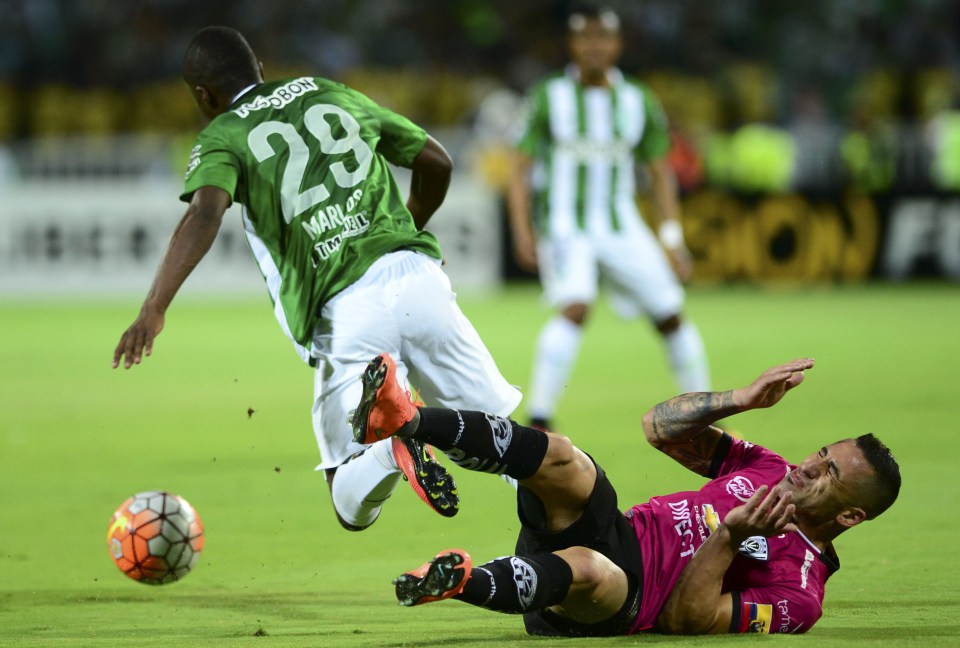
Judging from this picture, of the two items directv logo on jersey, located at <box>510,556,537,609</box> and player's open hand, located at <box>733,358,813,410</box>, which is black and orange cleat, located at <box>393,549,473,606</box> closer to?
directv logo on jersey, located at <box>510,556,537,609</box>

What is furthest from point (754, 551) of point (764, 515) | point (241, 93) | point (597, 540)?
point (241, 93)

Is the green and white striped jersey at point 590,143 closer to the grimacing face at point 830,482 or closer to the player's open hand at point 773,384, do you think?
the player's open hand at point 773,384

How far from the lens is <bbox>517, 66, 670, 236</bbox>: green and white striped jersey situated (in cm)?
973

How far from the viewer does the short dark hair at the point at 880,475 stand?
15.0 feet

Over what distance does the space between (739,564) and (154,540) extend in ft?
6.52

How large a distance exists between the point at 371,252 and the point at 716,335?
10.1m

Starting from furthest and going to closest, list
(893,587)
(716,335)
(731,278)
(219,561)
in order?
(731,278), (716,335), (219,561), (893,587)

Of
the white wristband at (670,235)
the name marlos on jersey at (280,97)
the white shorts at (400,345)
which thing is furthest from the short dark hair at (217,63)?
the white wristband at (670,235)

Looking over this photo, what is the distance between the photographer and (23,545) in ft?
21.1

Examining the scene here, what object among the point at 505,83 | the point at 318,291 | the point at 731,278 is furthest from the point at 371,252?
the point at 505,83

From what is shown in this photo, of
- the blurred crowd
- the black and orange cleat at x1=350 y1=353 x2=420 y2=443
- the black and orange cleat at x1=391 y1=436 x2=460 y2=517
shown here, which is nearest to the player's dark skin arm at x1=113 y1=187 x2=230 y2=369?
the black and orange cleat at x1=350 y1=353 x2=420 y2=443

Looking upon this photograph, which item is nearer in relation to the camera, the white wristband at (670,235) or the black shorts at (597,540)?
the black shorts at (597,540)

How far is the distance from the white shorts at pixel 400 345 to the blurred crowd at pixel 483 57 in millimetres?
16773

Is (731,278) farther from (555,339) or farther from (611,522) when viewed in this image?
(611,522)
